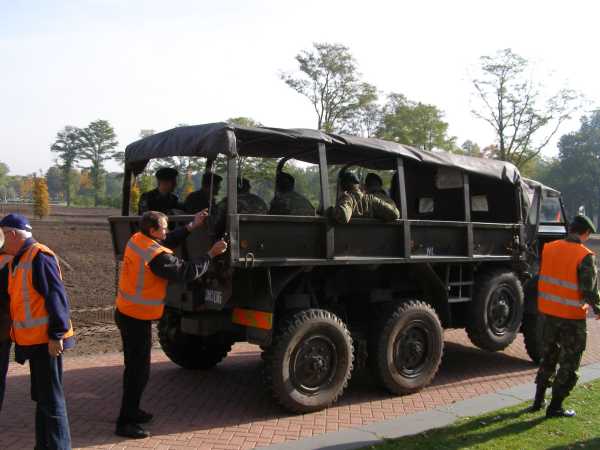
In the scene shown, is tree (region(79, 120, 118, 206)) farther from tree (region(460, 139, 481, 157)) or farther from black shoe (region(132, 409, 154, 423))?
black shoe (region(132, 409, 154, 423))

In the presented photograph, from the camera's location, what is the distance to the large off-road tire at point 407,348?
21.4 feet

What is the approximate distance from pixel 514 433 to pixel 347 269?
2.34 m

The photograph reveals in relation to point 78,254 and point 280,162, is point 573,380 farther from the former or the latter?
point 78,254

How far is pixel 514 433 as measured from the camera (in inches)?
210

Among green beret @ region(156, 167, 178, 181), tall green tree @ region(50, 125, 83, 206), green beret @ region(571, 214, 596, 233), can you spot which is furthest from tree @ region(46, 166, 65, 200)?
green beret @ region(571, 214, 596, 233)

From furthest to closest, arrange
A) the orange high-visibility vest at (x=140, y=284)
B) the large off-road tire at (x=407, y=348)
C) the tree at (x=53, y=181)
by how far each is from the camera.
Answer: the tree at (x=53, y=181) → the large off-road tire at (x=407, y=348) → the orange high-visibility vest at (x=140, y=284)

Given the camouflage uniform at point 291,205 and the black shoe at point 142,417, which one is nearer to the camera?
the black shoe at point 142,417

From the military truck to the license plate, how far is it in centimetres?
2

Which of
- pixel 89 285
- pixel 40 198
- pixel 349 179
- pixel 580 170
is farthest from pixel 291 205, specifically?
pixel 580 170

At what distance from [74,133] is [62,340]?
86.4m

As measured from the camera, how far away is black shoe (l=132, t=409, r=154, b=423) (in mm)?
5230

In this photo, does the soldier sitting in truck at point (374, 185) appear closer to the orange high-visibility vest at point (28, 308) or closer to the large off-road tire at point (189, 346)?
the large off-road tire at point (189, 346)

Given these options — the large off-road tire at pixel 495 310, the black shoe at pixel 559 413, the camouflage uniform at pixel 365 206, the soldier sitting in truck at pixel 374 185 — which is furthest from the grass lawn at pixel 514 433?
the soldier sitting in truck at pixel 374 185

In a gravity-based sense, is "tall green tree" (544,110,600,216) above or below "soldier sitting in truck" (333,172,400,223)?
above
